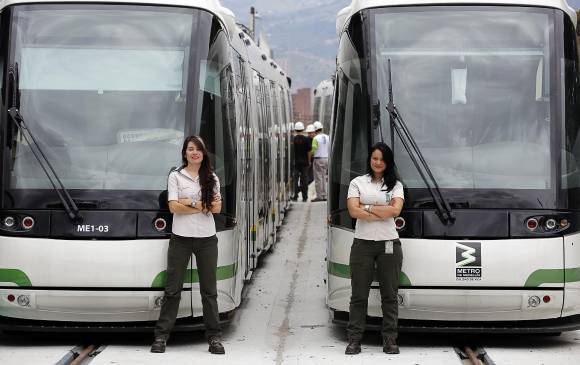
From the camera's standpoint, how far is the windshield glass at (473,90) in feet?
35.9

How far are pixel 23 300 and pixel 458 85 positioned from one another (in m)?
4.10

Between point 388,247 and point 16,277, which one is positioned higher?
point 388,247

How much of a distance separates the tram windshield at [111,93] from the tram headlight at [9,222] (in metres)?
0.21

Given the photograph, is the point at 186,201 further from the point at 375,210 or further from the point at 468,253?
the point at 468,253

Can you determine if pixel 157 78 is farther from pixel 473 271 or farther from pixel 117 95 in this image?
pixel 473 271

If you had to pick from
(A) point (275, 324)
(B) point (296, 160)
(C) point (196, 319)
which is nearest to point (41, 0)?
(C) point (196, 319)

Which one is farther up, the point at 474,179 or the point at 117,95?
the point at 117,95

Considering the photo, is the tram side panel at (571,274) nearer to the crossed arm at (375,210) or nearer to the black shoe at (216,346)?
the crossed arm at (375,210)

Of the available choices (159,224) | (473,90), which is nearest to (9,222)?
(159,224)

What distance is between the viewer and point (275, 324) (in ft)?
41.1

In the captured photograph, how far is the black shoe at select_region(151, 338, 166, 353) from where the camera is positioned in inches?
419

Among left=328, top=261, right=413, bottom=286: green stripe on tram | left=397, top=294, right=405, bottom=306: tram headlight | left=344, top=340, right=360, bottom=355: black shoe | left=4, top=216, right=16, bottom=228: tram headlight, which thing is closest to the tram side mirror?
left=328, top=261, right=413, bottom=286: green stripe on tram

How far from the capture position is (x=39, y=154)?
35.2ft

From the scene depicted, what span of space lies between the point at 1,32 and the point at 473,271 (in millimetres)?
4452
